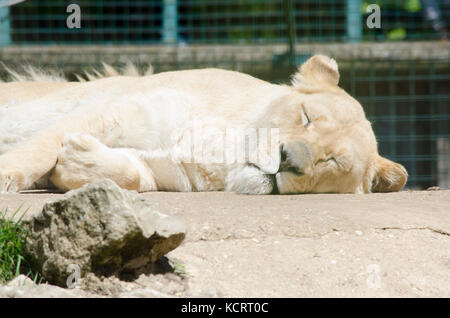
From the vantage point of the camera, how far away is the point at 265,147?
11.9 ft

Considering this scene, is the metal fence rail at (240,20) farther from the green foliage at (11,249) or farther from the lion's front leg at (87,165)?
the green foliage at (11,249)

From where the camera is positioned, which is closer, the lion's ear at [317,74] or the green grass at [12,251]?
the green grass at [12,251]

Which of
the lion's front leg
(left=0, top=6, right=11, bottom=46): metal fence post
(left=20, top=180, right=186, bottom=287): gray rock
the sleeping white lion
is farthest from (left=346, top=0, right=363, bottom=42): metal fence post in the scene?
(left=20, top=180, right=186, bottom=287): gray rock

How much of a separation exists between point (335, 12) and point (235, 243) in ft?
16.9

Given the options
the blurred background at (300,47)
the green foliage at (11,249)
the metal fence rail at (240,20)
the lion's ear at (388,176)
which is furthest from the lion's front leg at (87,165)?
the metal fence rail at (240,20)

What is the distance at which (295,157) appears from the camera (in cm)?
346

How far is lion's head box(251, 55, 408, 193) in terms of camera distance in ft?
11.6

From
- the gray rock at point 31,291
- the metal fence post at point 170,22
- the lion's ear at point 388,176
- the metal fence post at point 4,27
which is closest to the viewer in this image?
the gray rock at point 31,291

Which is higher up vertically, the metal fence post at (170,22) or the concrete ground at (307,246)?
the metal fence post at (170,22)

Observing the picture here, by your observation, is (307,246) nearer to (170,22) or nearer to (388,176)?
(388,176)

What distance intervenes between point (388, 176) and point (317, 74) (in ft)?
2.50

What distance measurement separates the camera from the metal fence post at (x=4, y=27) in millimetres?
7288
